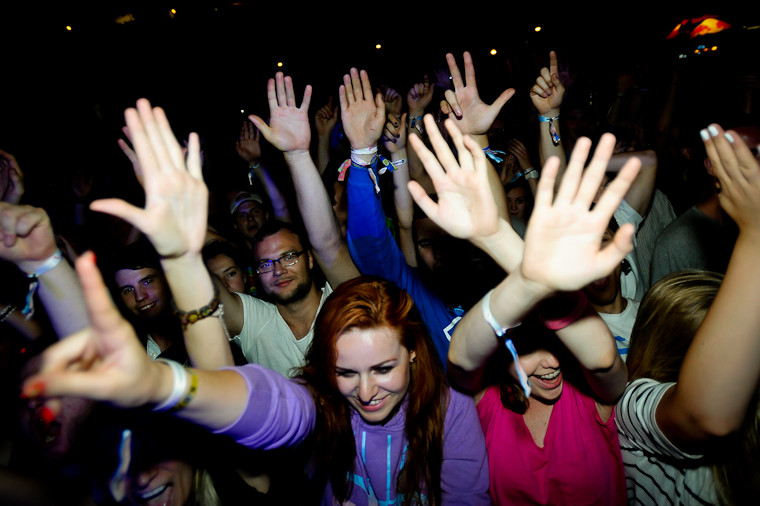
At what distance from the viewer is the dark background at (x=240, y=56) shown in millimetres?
5660

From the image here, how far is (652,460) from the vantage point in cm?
137

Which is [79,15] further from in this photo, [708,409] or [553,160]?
[708,409]

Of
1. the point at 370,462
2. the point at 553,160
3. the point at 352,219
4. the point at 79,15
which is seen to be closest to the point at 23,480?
the point at 370,462

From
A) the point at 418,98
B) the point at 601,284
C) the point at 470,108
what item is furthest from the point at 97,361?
the point at 418,98

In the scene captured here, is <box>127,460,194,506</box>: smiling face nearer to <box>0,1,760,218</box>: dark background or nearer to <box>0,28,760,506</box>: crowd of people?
<box>0,28,760,506</box>: crowd of people

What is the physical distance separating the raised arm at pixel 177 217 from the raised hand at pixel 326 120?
3.54 m

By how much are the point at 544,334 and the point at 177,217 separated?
1.38 m

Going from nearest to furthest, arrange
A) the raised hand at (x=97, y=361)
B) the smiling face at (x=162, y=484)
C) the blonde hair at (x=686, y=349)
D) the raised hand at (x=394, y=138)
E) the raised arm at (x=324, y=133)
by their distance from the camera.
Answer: the raised hand at (x=97, y=361) → the blonde hair at (x=686, y=349) → the smiling face at (x=162, y=484) → the raised hand at (x=394, y=138) → the raised arm at (x=324, y=133)

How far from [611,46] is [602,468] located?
36.8ft

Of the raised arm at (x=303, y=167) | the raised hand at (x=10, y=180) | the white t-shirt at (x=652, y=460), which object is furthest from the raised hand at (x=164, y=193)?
the white t-shirt at (x=652, y=460)

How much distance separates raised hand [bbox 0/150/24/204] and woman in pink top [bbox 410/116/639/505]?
1.81 metres

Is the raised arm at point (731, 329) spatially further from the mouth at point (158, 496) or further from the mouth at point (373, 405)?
the mouth at point (158, 496)

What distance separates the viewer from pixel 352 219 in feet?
6.51

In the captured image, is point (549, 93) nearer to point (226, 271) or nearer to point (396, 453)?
point (396, 453)
